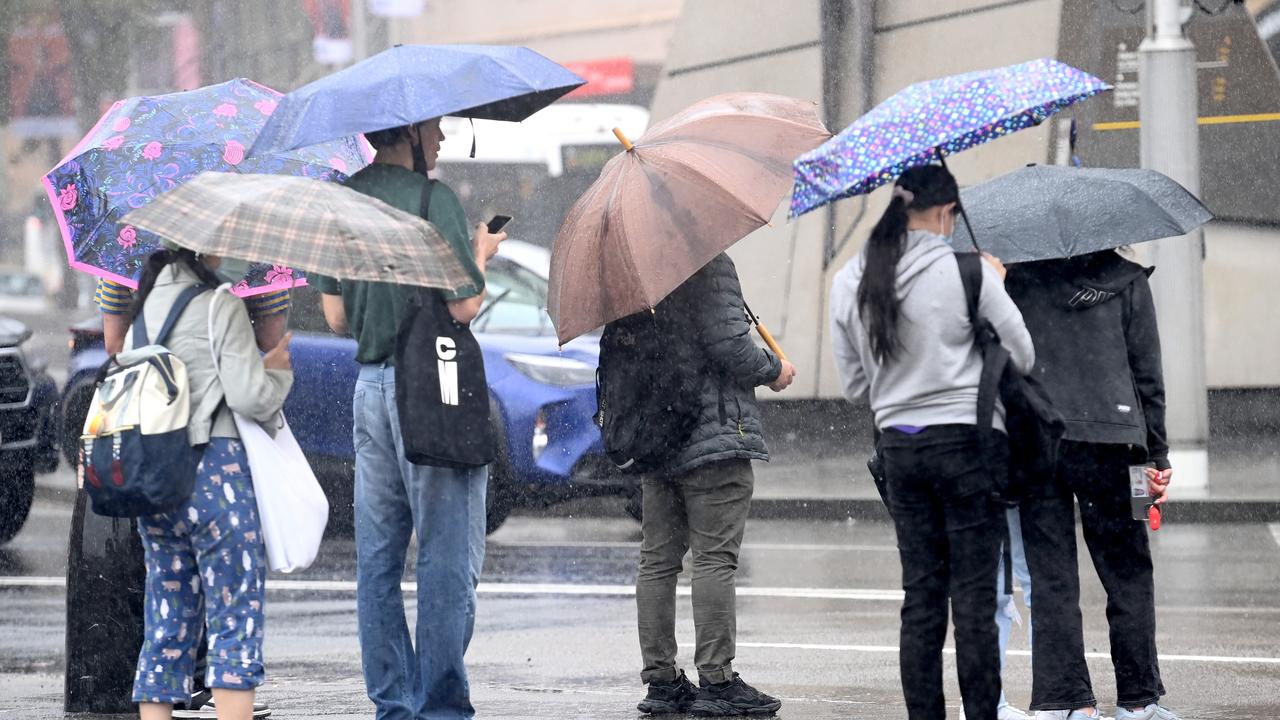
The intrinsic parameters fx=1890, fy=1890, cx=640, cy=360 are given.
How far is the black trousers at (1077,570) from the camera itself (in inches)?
238

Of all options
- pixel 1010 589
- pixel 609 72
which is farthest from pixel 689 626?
pixel 609 72

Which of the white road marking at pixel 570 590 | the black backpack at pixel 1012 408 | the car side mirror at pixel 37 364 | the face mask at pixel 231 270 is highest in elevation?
the face mask at pixel 231 270

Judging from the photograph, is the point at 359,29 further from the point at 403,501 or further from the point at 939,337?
A: the point at 939,337

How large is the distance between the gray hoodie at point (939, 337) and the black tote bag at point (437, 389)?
3.85ft

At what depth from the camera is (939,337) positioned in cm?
509

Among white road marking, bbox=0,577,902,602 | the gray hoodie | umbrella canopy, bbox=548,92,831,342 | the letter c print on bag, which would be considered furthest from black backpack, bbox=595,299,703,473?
white road marking, bbox=0,577,902,602

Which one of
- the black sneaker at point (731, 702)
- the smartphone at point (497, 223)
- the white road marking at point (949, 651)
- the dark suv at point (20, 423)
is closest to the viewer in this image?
the smartphone at point (497, 223)

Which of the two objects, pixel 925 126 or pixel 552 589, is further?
pixel 552 589

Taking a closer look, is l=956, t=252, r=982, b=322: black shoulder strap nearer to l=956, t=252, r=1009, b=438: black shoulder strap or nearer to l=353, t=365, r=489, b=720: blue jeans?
l=956, t=252, r=1009, b=438: black shoulder strap

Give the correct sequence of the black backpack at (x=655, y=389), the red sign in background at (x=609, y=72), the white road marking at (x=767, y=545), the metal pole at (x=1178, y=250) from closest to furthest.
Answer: the black backpack at (x=655, y=389) < the white road marking at (x=767, y=545) < the metal pole at (x=1178, y=250) < the red sign in background at (x=609, y=72)

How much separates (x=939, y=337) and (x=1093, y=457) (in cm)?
120

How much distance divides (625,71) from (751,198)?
14.3 metres

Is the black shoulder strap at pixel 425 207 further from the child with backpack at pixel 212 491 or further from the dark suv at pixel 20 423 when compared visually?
the dark suv at pixel 20 423

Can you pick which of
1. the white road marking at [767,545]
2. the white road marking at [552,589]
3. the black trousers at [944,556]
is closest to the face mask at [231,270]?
the black trousers at [944,556]
